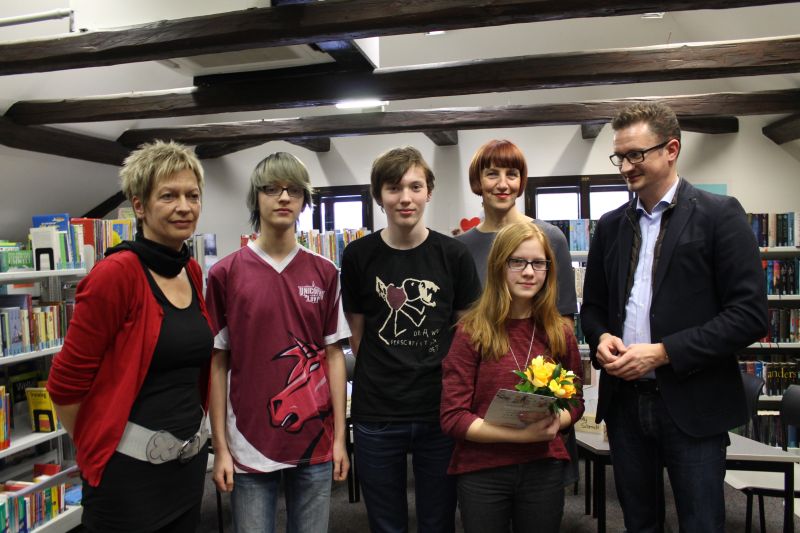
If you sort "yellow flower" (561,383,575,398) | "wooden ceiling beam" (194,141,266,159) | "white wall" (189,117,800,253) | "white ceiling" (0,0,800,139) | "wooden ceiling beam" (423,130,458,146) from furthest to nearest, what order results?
1. "wooden ceiling beam" (194,141,266,159)
2. "wooden ceiling beam" (423,130,458,146)
3. "white wall" (189,117,800,253)
4. "white ceiling" (0,0,800,139)
5. "yellow flower" (561,383,575,398)

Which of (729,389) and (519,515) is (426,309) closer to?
(519,515)

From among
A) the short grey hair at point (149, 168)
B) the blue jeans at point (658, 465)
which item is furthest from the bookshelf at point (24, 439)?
the blue jeans at point (658, 465)

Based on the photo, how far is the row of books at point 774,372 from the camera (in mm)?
4703

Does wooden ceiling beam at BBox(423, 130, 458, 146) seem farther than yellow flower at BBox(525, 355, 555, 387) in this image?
Yes

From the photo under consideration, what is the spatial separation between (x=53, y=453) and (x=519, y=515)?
10.7 feet

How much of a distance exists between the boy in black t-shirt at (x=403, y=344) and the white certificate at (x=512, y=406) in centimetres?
23

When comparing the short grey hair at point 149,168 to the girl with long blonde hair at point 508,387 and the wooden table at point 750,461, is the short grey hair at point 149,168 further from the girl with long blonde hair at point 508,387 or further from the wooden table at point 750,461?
the wooden table at point 750,461

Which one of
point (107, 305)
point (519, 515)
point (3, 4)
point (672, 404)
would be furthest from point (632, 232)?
point (3, 4)

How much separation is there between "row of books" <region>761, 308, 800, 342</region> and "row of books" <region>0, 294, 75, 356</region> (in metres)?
5.21

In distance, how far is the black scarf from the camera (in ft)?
4.64

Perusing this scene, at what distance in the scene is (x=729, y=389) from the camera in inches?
62.6

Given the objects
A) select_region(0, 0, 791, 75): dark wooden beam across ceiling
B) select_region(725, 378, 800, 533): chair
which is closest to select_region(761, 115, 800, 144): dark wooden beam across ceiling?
select_region(725, 378, 800, 533): chair

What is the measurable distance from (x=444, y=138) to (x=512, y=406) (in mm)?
4333

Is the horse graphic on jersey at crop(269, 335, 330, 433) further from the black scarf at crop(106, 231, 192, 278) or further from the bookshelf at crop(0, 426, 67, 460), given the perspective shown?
Result: the bookshelf at crop(0, 426, 67, 460)
